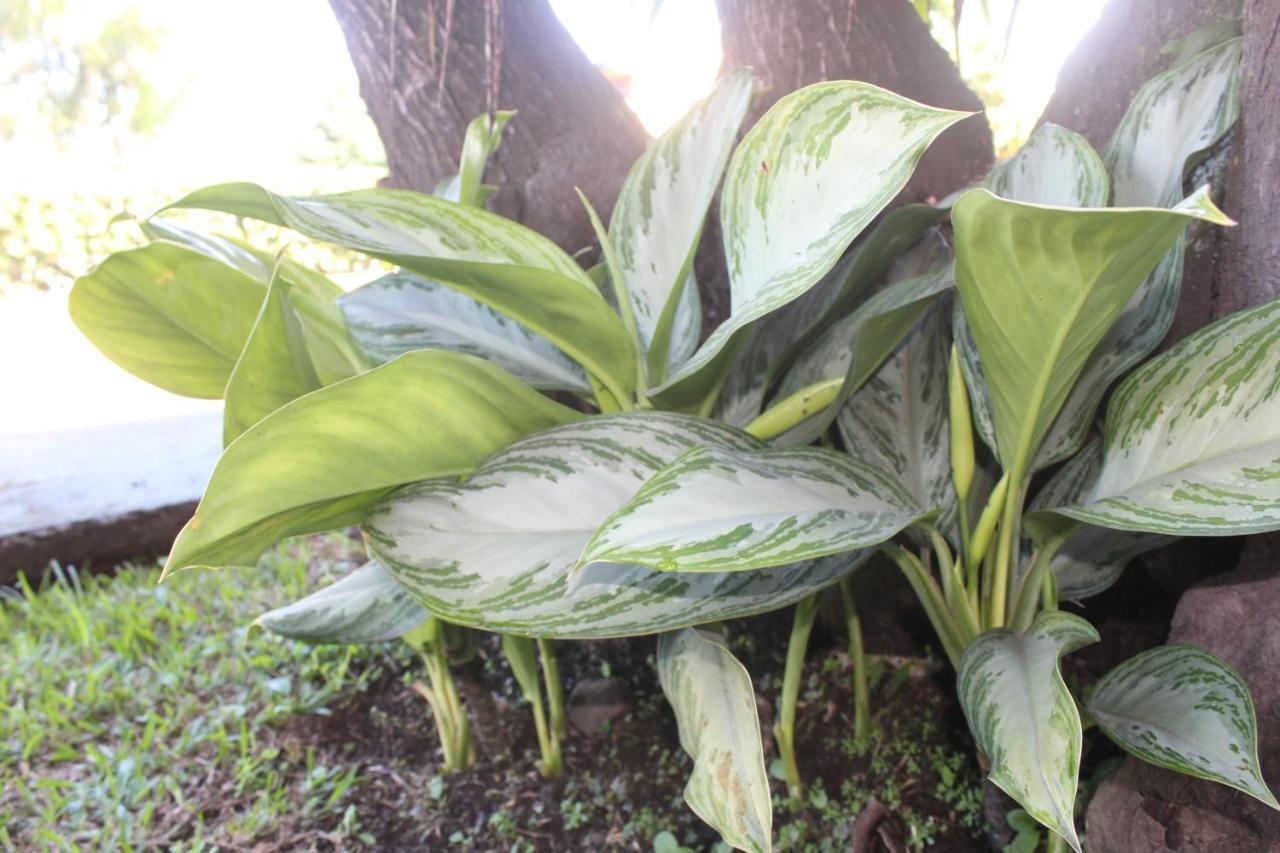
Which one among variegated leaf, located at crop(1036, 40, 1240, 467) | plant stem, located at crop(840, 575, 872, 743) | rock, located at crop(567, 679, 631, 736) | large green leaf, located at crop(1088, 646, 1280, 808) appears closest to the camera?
large green leaf, located at crop(1088, 646, 1280, 808)

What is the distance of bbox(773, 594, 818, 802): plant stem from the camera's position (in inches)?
29.1

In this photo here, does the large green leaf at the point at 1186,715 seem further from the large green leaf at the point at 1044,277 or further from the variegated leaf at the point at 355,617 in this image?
the variegated leaf at the point at 355,617

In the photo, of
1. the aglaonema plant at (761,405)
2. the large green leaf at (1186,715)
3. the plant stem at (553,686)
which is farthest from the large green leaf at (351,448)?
the large green leaf at (1186,715)

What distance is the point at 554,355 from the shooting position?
733 millimetres

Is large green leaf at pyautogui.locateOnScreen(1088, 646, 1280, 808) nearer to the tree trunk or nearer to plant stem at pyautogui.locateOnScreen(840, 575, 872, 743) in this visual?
plant stem at pyautogui.locateOnScreen(840, 575, 872, 743)

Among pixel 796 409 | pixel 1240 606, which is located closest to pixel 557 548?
pixel 796 409

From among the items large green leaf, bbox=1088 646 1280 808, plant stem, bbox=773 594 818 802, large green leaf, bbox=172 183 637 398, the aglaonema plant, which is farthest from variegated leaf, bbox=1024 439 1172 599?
large green leaf, bbox=172 183 637 398

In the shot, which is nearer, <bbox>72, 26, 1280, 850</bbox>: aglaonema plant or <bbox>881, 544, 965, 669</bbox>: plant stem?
<bbox>72, 26, 1280, 850</bbox>: aglaonema plant

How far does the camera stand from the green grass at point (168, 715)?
876 millimetres

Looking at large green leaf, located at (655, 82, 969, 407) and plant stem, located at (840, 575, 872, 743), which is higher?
large green leaf, located at (655, 82, 969, 407)

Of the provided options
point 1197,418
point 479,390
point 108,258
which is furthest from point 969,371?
point 108,258

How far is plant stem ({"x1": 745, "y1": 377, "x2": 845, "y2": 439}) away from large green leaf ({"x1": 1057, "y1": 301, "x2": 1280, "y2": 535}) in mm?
194

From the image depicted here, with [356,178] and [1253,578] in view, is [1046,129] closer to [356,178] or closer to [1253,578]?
[1253,578]

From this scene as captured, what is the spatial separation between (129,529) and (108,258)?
1288 mm
